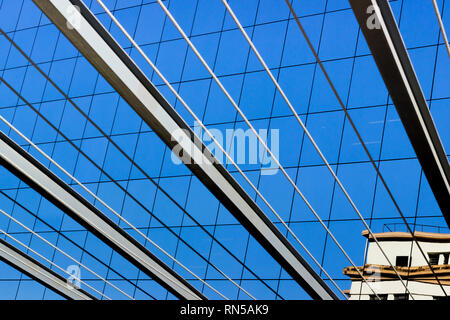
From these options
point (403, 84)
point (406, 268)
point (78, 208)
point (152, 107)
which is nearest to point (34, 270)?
point (78, 208)

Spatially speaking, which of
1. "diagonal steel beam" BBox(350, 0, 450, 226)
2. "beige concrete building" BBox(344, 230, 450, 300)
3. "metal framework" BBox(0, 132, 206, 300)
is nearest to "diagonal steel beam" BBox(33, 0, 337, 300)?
"metal framework" BBox(0, 132, 206, 300)

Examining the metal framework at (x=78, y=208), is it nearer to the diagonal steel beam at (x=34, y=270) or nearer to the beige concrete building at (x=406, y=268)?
the diagonal steel beam at (x=34, y=270)

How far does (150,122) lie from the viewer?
8.37 m

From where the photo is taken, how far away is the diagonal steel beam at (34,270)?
1375 cm

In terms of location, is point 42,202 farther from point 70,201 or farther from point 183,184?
point 70,201

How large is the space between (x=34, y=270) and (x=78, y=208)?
392cm

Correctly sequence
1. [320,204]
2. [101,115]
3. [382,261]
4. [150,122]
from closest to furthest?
[150,122] → [382,261] → [320,204] → [101,115]

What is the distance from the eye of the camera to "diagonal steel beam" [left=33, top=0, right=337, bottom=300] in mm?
6855

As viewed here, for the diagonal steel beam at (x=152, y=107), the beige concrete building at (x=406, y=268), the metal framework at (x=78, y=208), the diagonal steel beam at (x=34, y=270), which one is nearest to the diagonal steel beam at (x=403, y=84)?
the diagonal steel beam at (x=152, y=107)

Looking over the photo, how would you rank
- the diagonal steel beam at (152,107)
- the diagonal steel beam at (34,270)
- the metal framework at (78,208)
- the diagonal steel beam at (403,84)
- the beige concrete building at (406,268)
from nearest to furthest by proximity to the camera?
the diagonal steel beam at (403,84) → the diagonal steel beam at (152,107) → the metal framework at (78,208) → the diagonal steel beam at (34,270) → the beige concrete building at (406,268)

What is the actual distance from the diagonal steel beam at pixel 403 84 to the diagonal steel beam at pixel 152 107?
305cm

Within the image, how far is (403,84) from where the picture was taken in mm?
6980
